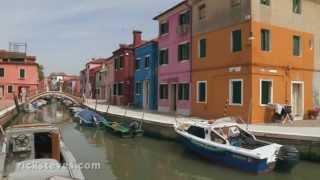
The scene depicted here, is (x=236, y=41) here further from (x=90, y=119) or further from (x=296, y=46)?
(x=90, y=119)

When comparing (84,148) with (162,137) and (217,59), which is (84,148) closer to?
(162,137)

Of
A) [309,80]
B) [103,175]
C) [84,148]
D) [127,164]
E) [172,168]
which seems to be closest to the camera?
[103,175]

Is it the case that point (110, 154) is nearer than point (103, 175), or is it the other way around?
point (103, 175)

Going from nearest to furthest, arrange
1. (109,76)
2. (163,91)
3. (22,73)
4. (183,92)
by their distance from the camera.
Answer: (183,92)
(163,91)
(109,76)
(22,73)

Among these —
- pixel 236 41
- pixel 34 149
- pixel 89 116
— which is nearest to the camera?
pixel 34 149

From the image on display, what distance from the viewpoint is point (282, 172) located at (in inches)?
595

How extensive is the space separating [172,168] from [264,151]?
3.80 meters

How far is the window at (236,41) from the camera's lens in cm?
2440

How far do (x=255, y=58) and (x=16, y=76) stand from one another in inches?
1804

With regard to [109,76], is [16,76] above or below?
above

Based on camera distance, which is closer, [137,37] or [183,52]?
[183,52]

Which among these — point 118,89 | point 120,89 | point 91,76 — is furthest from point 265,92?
point 91,76

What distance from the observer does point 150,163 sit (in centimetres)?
1828

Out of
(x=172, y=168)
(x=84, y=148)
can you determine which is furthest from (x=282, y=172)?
(x=84, y=148)
